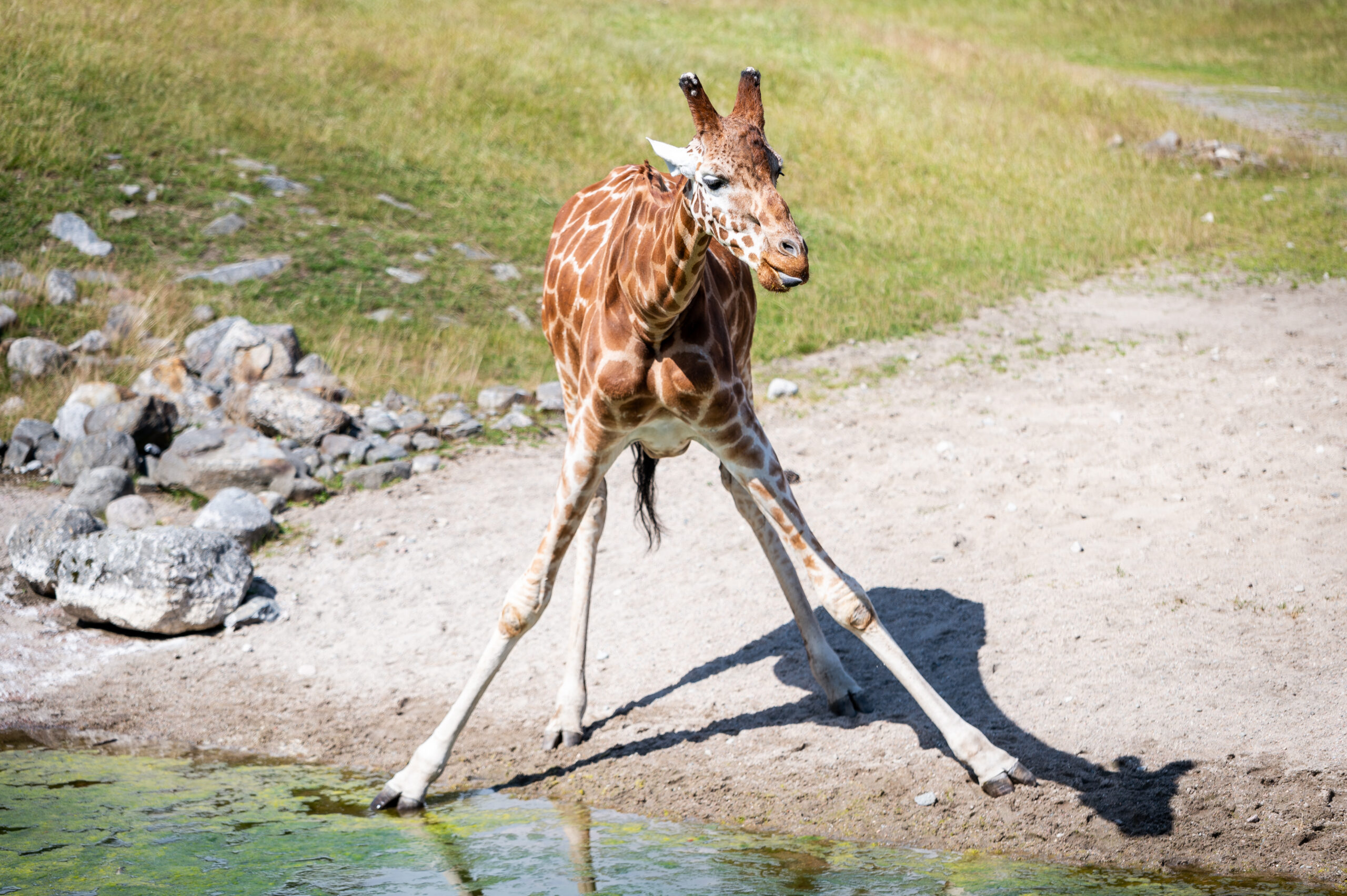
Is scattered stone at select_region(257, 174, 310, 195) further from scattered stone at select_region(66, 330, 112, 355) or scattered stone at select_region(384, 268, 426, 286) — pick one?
scattered stone at select_region(66, 330, 112, 355)

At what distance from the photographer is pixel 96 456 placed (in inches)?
311

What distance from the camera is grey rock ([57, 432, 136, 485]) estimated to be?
7.86 metres

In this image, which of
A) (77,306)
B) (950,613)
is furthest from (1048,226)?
(77,306)

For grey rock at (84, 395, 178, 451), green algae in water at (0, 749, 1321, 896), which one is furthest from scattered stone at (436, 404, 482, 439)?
green algae in water at (0, 749, 1321, 896)

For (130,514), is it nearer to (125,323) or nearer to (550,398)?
(125,323)

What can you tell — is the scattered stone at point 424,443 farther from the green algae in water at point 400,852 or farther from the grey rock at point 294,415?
the green algae in water at point 400,852

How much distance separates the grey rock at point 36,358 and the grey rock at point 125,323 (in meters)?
0.49

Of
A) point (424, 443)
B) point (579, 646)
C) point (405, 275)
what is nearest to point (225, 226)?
point (405, 275)

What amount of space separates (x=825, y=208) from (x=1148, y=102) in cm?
845

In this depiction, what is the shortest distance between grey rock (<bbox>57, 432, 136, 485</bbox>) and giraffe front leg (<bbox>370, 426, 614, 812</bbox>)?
4.53 meters

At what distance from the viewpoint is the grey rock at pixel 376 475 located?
8.01m

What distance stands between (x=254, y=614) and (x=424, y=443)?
257 centimetres

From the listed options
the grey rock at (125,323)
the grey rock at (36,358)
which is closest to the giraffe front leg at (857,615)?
the grey rock at (36,358)

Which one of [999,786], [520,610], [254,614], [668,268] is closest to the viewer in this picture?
[668,268]
